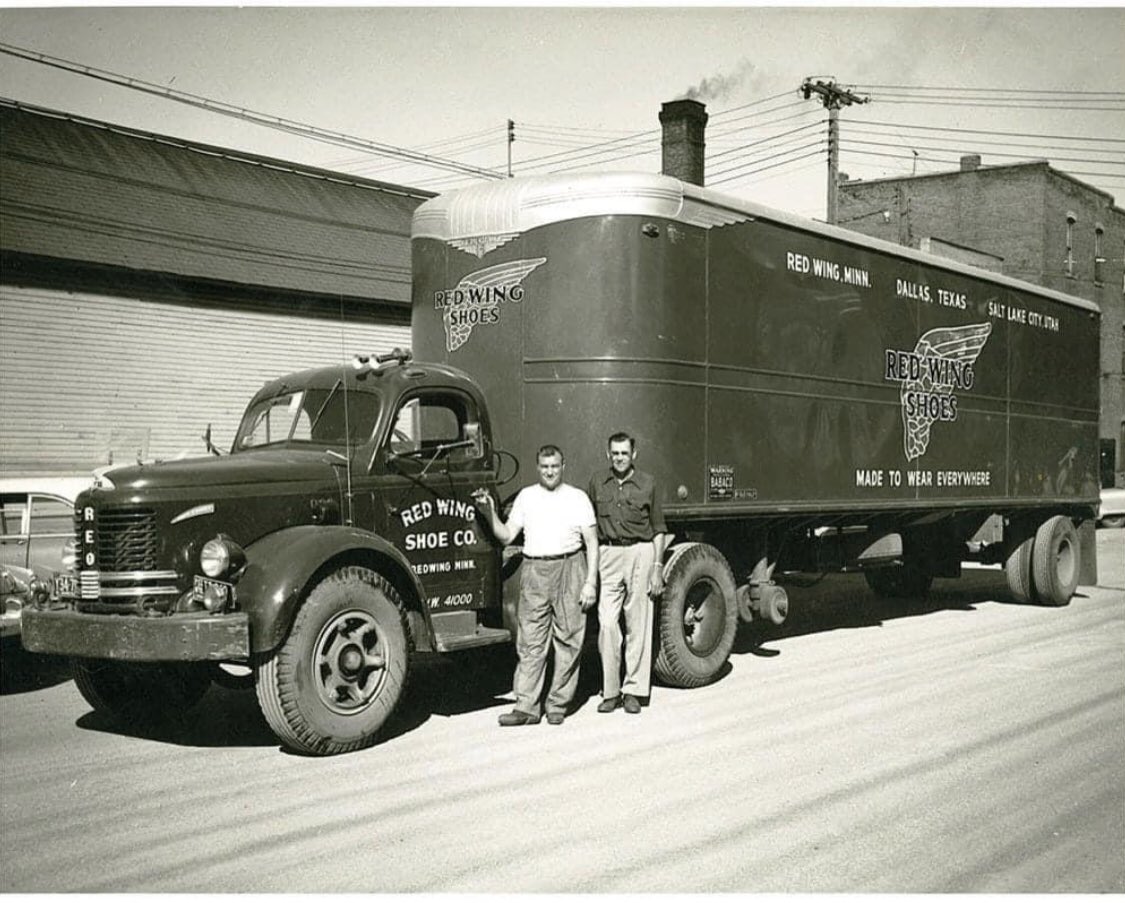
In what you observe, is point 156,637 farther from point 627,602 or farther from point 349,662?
point 627,602

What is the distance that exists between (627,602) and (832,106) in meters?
21.6

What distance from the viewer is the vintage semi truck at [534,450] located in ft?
22.4

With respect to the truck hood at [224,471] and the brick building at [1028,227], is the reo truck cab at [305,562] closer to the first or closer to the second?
the truck hood at [224,471]

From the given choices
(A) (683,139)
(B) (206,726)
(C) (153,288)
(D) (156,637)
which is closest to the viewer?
(D) (156,637)

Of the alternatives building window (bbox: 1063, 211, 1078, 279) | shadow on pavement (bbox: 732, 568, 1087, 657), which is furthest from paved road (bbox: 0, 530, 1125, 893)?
building window (bbox: 1063, 211, 1078, 279)

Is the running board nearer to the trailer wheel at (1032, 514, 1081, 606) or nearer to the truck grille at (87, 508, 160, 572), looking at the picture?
the truck grille at (87, 508, 160, 572)

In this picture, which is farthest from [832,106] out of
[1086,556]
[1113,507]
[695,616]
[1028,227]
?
[695,616]

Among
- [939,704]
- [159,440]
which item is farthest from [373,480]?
A: [159,440]

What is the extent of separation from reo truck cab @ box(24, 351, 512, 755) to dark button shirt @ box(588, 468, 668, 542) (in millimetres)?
777

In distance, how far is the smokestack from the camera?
2436 cm

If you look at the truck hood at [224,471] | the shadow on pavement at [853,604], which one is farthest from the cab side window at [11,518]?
the shadow on pavement at [853,604]

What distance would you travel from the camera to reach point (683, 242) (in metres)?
9.04

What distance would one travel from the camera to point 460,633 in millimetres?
8016

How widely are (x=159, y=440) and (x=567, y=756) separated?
44.9ft
